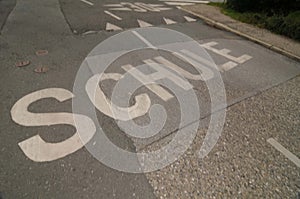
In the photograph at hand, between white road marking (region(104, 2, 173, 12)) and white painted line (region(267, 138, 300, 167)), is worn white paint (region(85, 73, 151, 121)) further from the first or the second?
white road marking (region(104, 2, 173, 12))

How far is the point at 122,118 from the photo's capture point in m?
3.46

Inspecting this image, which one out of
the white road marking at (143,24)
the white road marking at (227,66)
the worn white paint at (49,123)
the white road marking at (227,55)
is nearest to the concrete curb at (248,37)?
the white road marking at (227,55)

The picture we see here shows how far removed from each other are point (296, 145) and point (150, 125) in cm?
207

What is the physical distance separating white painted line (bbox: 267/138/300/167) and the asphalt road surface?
0.01m

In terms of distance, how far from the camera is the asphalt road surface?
2.55 m

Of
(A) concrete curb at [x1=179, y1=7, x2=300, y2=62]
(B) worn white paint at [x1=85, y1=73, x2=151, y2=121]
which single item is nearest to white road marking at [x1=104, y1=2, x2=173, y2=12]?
(A) concrete curb at [x1=179, y1=7, x2=300, y2=62]

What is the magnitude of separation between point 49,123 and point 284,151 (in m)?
3.25

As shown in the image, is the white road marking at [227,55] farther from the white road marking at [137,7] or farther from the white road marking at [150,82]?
the white road marking at [137,7]

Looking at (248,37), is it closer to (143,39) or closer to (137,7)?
(143,39)

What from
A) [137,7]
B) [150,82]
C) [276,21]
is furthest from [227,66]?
[137,7]

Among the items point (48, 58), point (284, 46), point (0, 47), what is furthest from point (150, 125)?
point (284, 46)

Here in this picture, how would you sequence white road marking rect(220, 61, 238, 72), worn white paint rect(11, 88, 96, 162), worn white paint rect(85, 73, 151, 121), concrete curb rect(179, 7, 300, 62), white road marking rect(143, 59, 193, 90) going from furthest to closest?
concrete curb rect(179, 7, 300, 62) < white road marking rect(220, 61, 238, 72) < white road marking rect(143, 59, 193, 90) < worn white paint rect(85, 73, 151, 121) < worn white paint rect(11, 88, 96, 162)

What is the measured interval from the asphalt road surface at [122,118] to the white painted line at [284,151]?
15 millimetres

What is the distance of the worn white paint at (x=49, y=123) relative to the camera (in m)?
2.84
